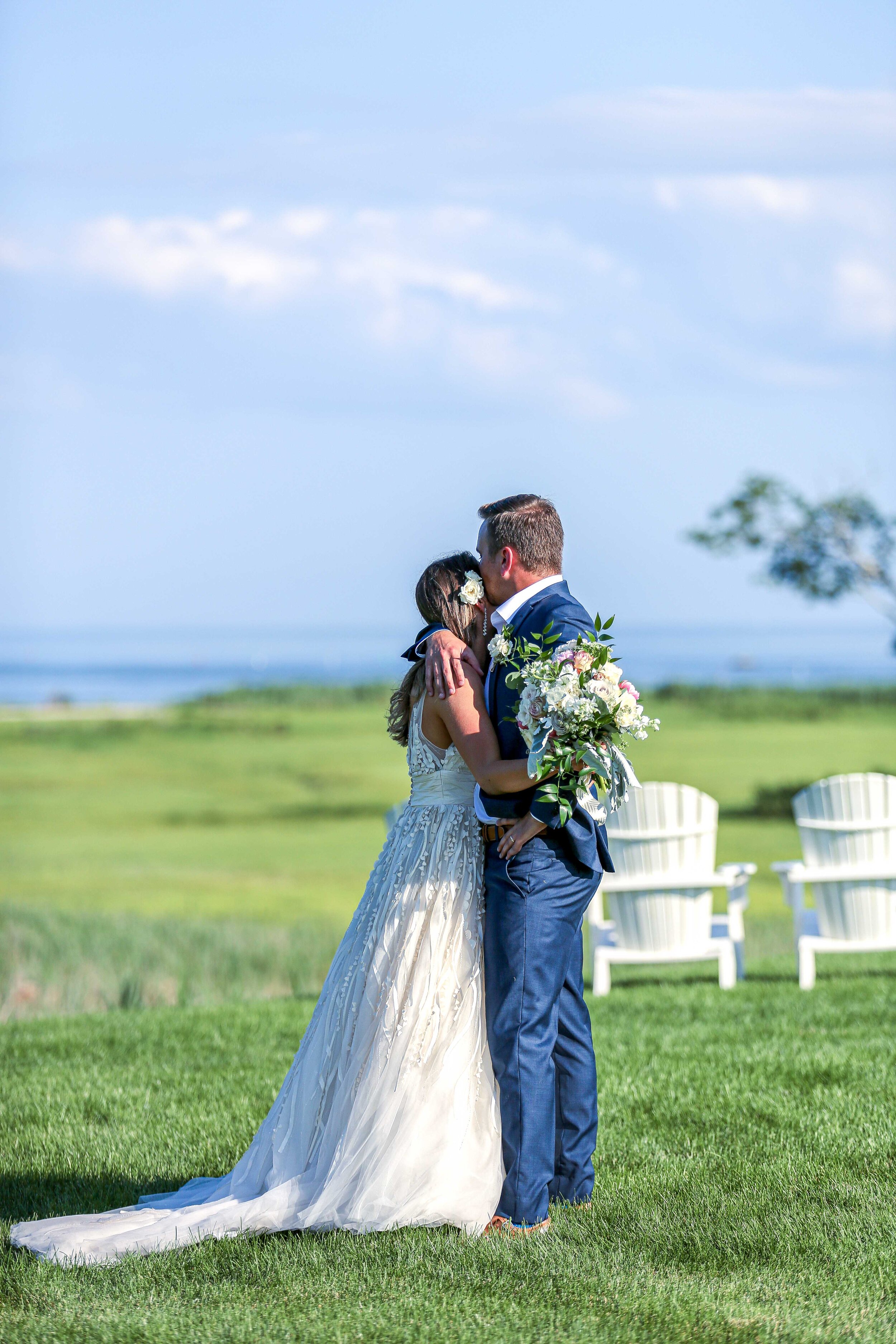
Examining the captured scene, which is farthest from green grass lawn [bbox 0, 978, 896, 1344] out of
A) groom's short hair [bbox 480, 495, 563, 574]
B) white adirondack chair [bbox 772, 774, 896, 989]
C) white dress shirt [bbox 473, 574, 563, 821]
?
groom's short hair [bbox 480, 495, 563, 574]

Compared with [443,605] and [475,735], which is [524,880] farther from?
[443,605]

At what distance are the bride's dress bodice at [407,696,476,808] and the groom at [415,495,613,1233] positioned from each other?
0.13 m

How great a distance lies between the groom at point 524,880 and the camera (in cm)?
396

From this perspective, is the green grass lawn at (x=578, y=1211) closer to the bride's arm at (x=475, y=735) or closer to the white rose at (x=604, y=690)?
the bride's arm at (x=475, y=735)

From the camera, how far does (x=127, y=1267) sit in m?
3.81

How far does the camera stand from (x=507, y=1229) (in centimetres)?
397

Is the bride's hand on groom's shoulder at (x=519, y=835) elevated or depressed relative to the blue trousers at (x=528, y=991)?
elevated

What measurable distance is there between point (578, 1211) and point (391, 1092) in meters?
0.79

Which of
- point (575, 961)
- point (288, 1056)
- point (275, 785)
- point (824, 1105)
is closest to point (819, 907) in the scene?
point (824, 1105)

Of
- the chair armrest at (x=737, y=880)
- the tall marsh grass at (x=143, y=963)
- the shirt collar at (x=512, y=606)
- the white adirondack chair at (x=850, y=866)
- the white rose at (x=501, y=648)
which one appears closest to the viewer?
the white rose at (x=501, y=648)

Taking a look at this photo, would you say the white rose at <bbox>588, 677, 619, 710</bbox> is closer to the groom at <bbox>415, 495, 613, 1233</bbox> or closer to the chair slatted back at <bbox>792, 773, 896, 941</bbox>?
the groom at <bbox>415, 495, 613, 1233</bbox>

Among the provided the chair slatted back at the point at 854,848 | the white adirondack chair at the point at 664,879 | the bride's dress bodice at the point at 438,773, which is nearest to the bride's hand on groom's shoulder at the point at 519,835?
the bride's dress bodice at the point at 438,773

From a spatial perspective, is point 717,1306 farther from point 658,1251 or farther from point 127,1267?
point 127,1267

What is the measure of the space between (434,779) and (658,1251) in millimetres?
1538
